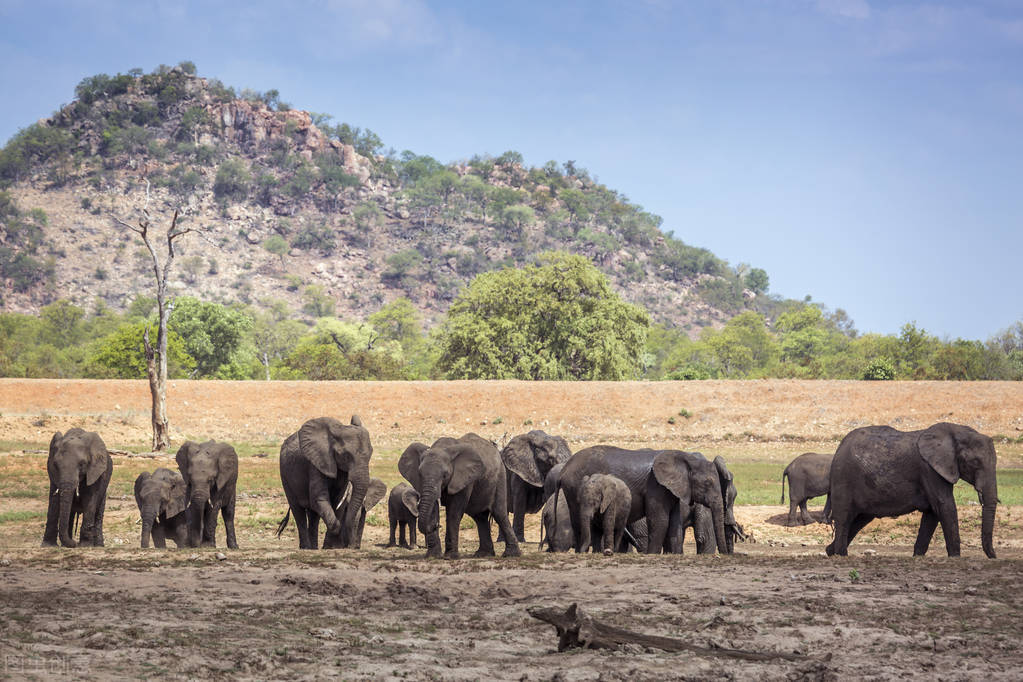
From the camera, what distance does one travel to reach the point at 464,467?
16.1m

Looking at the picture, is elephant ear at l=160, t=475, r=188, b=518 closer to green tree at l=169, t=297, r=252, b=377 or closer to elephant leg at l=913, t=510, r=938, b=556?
elephant leg at l=913, t=510, r=938, b=556

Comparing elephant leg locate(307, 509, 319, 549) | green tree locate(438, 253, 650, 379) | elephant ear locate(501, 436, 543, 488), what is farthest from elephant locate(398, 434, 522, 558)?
green tree locate(438, 253, 650, 379)

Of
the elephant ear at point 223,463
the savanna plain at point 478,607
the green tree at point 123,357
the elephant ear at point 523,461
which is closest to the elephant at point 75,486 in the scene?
the savanna plain at point 478,607

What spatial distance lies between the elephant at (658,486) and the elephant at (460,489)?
1.36 metres

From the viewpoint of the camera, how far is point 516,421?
174 feet

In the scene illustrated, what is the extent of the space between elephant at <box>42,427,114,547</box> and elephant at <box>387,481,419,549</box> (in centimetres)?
517

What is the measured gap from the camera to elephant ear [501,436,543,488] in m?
20.8

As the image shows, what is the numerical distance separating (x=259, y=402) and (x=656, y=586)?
4345cm

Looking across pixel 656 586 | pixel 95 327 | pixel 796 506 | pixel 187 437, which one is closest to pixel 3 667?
pixel 656 586

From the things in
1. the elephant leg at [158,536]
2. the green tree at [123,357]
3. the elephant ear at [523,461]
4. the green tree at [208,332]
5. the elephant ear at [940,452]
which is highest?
the green tree at [208,332]

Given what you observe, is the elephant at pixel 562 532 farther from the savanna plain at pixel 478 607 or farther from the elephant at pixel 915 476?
the elephant at pixel 915 476

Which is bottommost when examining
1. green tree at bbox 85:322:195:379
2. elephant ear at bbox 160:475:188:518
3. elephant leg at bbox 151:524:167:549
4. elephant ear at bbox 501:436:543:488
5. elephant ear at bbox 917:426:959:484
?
elephant leg at bbox 151:524:167:549

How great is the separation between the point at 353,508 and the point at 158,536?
137 inches

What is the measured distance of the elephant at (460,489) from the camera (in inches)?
618
